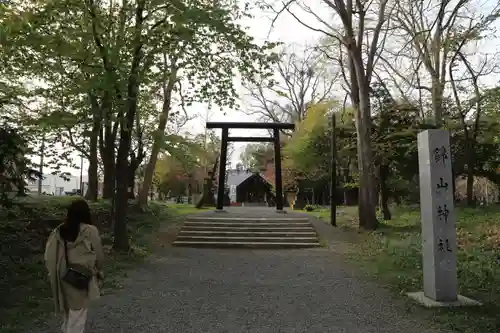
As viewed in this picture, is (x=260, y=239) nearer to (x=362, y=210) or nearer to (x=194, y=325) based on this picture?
(x=362, y=210)

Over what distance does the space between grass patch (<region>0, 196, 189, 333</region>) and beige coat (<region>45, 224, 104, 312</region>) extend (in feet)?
6.46

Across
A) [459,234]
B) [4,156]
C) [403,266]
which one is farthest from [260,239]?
[4,156]

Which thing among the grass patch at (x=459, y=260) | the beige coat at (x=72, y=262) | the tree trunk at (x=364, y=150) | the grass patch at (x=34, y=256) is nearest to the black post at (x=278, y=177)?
the grass patch at (x=459, y=260)

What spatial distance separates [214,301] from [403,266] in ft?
16.7

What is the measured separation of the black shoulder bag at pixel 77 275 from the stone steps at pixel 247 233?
9.65 meters

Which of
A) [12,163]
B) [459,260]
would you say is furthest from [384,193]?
[12,163]

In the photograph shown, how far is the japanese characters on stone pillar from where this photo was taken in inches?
270

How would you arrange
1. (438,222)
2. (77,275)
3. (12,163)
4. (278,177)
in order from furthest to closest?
(278,177) → (12,163) → (438,222) → (77,275)

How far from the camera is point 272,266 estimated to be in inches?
415

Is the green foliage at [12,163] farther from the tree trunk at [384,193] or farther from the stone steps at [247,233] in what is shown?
the tree trunk at [384,193]

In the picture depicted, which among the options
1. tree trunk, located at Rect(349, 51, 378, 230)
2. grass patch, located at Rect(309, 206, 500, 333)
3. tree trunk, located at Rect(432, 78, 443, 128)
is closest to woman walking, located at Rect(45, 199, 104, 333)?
grass patch, located at Rect(309, 206, 500, 333)

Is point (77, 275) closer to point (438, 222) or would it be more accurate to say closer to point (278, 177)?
point (438, 222)

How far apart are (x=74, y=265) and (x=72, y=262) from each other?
0.13 feet

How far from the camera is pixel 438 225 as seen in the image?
6.98 meters
